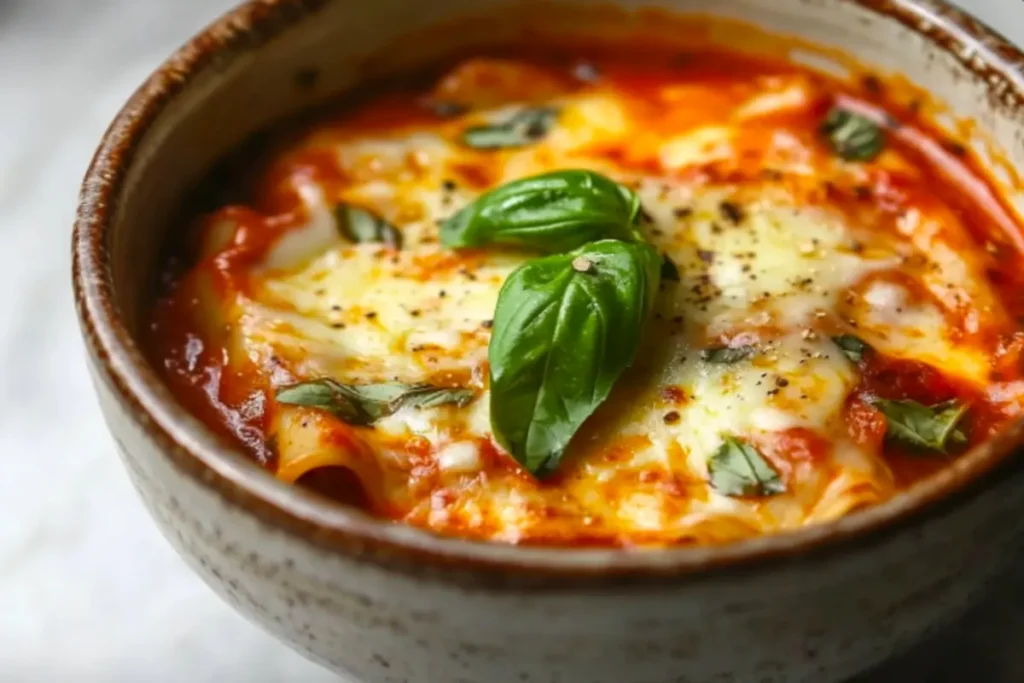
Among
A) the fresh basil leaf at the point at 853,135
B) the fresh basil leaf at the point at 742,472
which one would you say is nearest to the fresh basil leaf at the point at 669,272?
the fresh basil leaf at the point at 742,472

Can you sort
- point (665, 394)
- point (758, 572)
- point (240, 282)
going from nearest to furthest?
point (758, 572) < point (665, 394) < point (240, 282)

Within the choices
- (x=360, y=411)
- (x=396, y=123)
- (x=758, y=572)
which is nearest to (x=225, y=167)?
(x=396, y=123)

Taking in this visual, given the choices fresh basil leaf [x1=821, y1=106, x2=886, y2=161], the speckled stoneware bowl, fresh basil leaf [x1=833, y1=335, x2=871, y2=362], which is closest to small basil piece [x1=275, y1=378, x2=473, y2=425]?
the speckled stoneware bowl

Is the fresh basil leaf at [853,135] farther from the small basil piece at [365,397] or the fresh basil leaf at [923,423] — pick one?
the small basil piece at [365,397]

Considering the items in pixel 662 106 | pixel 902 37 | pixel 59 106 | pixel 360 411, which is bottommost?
Answer: pixel 59 106

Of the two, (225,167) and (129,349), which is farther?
(225,167)

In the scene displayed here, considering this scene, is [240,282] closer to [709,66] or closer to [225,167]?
[225,167]
